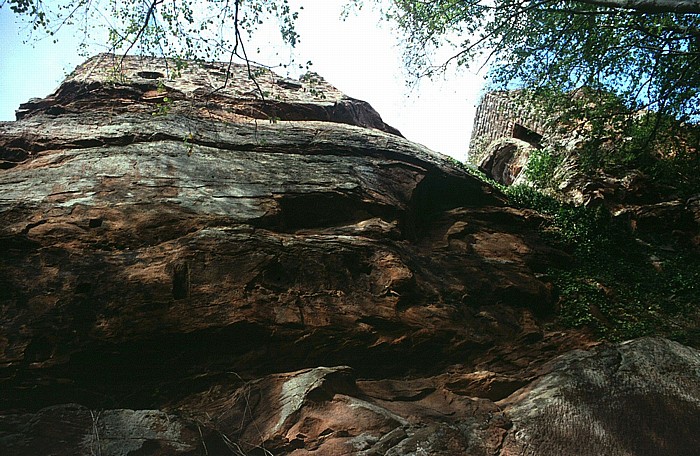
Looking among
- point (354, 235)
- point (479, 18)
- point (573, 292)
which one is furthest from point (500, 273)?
point (479, 18)

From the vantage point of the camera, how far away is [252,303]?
7367mm

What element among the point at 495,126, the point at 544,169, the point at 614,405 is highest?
the point at 495,126

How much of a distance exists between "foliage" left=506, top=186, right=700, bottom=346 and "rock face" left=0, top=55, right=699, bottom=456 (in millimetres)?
518

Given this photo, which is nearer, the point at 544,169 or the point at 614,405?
the point at 614,405

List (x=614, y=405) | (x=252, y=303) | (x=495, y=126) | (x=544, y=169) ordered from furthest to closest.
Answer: (x=495, y=126) < (x=544, y=169) < (x=252, y=303) < (x=614, y=405)

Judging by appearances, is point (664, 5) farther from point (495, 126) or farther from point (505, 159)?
point (495, 126)

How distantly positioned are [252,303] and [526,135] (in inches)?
625

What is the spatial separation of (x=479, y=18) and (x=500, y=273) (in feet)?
21.9

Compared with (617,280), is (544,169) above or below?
above

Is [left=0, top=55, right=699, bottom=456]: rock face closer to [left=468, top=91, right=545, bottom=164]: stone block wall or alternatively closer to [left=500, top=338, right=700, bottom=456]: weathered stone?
[left=500, top=338, right=700, bottom=456]: weathered stone

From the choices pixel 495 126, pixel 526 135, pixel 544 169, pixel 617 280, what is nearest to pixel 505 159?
pixel 526 135

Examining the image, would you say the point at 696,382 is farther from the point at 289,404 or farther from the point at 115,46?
the point at 115,46

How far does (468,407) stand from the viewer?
704 centimetres

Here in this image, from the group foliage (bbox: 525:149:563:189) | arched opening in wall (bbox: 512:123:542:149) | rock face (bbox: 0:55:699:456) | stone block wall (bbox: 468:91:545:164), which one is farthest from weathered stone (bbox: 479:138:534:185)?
rock face (bbox: 0:55:699:456)
